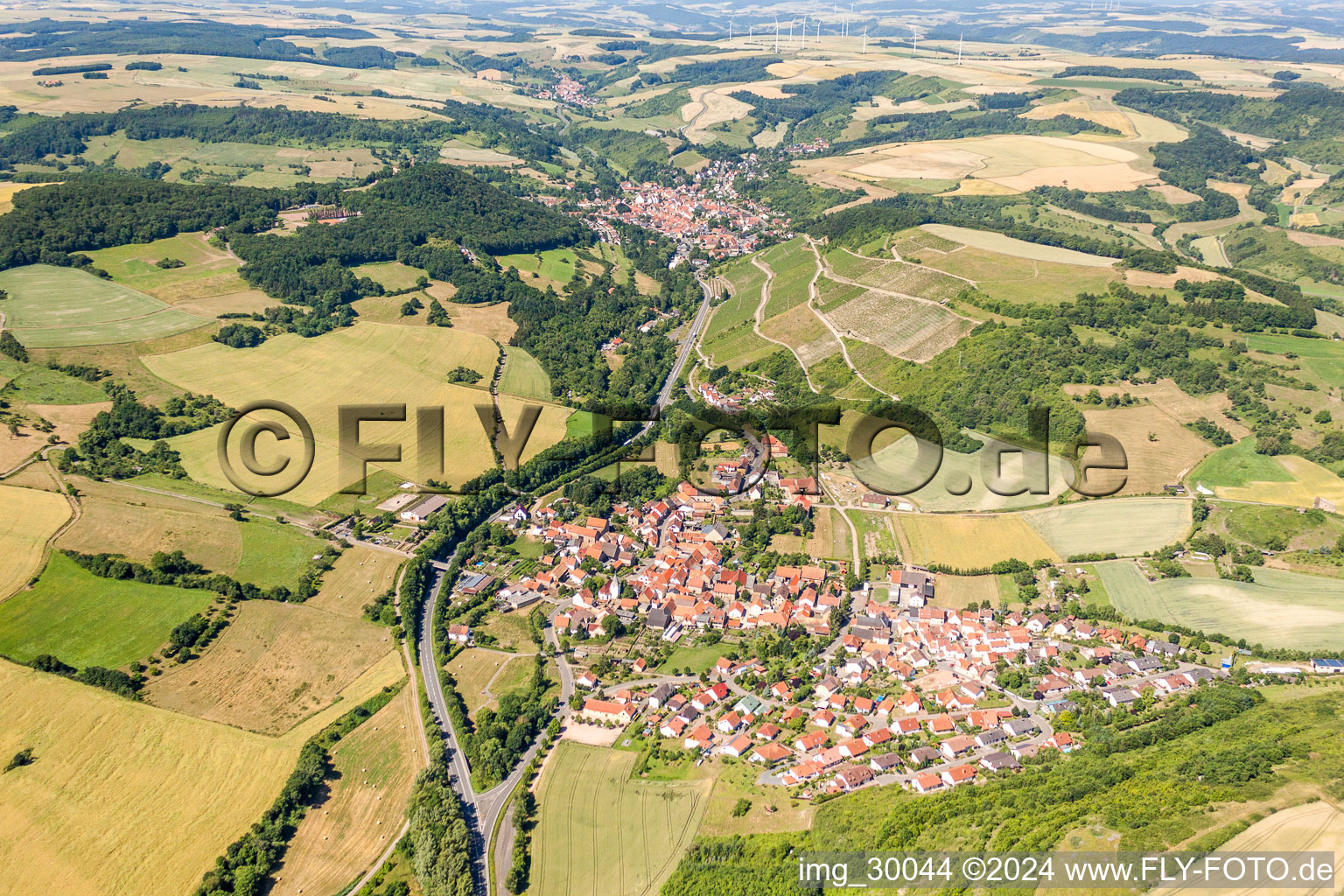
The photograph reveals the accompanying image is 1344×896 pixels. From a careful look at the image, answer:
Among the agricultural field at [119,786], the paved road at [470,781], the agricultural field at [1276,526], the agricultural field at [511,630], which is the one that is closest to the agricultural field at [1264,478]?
the agricultural field at [1276,526]

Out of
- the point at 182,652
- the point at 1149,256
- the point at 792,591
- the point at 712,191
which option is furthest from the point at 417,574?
the point at 712,191

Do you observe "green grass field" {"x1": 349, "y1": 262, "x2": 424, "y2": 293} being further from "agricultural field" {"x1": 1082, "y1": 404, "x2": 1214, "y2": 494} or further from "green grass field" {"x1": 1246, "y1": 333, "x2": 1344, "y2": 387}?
"green grass field" {"x1": 1246, "y1": 333, "x2": 1344, "y2": 387}

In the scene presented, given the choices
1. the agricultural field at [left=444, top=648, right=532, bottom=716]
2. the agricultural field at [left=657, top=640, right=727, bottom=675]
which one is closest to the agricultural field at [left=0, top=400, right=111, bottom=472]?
the agricultural field at [left=444, top=648, right=532, bottom=716]

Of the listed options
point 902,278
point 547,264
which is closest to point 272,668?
point 902,278

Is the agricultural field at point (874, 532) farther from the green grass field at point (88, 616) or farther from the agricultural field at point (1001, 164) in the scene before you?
the agricultural field at point (1001, 164)

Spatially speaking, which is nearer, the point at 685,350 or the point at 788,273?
the point at 685,350

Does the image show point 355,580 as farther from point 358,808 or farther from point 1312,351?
point 1312,351
